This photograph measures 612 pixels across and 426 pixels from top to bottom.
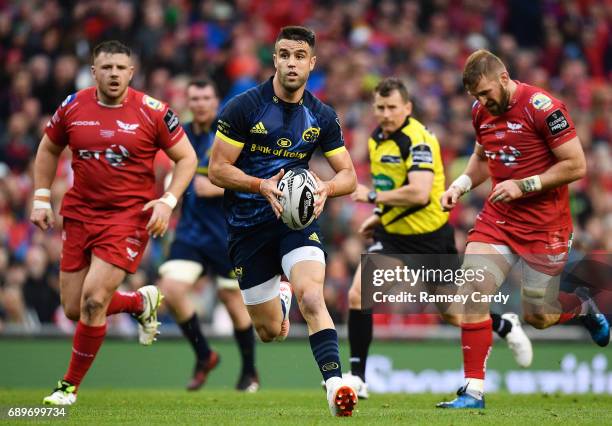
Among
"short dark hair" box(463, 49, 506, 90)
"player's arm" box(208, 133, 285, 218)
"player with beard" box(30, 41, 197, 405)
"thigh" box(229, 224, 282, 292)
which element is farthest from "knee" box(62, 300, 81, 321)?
"short dark hair" box(463, 49, 506, 90)

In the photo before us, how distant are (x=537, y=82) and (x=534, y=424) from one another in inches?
493

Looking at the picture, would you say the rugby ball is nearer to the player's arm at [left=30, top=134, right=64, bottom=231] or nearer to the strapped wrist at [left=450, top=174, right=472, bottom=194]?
the strapped wrist at [left=450, top=174, right=472, bottom=194]

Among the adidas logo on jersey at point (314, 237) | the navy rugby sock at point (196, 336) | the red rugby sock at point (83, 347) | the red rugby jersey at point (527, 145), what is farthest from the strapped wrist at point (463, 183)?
the navy rugby sock at point (196, 336)

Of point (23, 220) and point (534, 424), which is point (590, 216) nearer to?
point (23, 220)

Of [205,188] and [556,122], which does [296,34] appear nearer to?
[556,122]

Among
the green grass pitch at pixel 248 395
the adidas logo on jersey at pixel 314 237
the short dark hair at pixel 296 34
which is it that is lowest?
the green grass pitch at pixel 248 395

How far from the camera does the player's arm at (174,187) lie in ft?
30.2

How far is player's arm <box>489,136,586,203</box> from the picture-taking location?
8.99m

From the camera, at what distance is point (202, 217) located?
39.5 ft

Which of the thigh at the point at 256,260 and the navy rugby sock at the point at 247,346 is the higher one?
the thigh at the point at 256,260

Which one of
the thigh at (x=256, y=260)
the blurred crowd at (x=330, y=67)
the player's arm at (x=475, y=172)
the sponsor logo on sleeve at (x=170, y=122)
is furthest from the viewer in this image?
the blurred crowd at (x=330, y=67)

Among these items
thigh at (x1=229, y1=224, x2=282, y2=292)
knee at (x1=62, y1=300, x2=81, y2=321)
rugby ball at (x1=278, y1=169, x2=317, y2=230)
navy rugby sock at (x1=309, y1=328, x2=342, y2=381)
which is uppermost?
rugby ball at (x1=278, y1=169, x2=317, y2=230)

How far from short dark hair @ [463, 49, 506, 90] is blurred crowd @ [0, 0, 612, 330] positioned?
20.2 feet

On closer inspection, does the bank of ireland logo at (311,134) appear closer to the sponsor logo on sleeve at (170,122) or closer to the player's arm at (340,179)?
the player's arm at (340,179)
